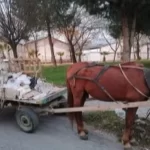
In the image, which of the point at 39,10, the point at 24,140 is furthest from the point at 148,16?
the point at 24,140

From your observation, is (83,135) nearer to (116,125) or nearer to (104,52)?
(116,125)

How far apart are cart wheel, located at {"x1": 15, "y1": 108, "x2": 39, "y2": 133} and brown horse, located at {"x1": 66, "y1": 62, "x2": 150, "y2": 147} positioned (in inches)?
27.7

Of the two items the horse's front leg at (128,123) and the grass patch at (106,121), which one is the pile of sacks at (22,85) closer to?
the grass patch at (106,121)

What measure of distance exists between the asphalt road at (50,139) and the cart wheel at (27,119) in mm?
117

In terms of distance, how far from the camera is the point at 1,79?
7121 millimetres

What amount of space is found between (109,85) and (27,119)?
68.8 inches

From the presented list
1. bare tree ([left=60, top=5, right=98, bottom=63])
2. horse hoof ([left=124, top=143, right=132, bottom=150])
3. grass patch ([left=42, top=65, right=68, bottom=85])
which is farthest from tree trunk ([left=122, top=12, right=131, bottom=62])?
horse hoof ([left=124, top=143, right=132, bottom=150])

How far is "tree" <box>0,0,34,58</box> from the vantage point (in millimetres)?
19312

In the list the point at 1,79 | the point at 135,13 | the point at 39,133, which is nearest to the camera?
the point at 39,133

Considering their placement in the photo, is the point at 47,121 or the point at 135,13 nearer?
the point at 47,121

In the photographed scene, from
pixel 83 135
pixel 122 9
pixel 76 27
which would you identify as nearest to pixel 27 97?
pixel 83 135

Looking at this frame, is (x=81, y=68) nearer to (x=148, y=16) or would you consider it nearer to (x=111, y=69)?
(x=111, y=69)

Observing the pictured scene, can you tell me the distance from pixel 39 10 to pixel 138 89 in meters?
17.1

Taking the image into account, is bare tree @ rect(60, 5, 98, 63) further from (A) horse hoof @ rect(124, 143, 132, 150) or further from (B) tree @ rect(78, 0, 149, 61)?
(A) horse hoof @ rect(124, 143, 132, 150)
